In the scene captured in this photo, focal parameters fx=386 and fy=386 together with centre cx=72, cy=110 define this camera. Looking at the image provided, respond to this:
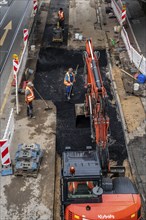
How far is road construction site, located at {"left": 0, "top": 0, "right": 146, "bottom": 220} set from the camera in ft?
41.4

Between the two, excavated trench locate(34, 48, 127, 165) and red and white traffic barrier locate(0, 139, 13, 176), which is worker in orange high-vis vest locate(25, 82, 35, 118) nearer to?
excavated trench locate(34, 48, 127, 165)

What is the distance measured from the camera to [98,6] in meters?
29.3

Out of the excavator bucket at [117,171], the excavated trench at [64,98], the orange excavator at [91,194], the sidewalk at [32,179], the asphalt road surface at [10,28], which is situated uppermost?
the orange excavator at [91,194]

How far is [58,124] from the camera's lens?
16.2 meters

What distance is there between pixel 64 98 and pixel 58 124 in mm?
2222

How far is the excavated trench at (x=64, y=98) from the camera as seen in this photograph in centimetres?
1502

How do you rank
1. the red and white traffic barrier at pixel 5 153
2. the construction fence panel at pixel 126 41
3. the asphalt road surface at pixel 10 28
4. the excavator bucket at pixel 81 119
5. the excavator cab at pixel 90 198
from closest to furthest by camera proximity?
the excavator cab at pixel 90 198
the red and white traffic barrier at pixel 5 153
the excavator bucket at pixel 81 119
the asphalt road surface at pixel 10 28
the construction fence panel at pixel 126 41

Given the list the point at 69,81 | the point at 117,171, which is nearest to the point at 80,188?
the point at 117,171

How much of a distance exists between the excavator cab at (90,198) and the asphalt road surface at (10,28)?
32.1 feet

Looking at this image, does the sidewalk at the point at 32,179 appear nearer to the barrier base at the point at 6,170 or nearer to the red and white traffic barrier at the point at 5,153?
the barrier base at the point at 6,170

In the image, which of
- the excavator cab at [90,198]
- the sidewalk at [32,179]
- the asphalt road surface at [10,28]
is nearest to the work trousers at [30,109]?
the sidewalk at [32,179]

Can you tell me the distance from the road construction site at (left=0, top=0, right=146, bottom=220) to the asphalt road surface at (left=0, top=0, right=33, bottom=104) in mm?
1140

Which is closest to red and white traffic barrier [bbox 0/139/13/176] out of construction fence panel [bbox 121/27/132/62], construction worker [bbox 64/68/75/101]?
construction worker [bbox 64/68/75/101]

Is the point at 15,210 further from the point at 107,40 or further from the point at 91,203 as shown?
the point at 107,40
